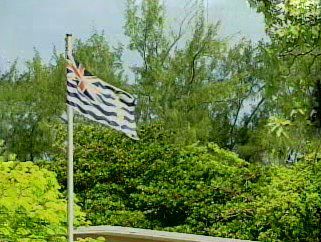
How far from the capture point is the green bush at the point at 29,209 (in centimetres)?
316

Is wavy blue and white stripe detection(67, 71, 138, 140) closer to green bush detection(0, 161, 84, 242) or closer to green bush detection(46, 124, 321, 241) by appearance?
green bush detection(0, 161, 84, 242)

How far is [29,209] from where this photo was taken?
316cm

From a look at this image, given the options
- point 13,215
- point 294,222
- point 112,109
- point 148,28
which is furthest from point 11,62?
point 112,109

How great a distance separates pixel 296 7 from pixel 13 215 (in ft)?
5.21

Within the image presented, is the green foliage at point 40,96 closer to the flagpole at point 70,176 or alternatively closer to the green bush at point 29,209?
the green bush at point 29,209

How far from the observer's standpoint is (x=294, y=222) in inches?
197

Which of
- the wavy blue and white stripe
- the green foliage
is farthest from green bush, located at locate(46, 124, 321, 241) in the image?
the wavy blue and white stripe

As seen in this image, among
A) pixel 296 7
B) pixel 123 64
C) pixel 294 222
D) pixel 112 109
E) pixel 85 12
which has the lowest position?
pixel 294 222

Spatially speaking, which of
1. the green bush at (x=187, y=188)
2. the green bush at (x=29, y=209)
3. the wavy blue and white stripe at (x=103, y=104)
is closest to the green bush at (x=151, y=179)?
the green bush at (x=187, y=188)

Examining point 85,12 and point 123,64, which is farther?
point 85,12

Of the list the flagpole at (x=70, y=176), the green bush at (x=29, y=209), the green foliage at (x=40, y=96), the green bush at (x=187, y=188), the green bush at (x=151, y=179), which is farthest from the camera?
the green foliage at (x=40, y=96)

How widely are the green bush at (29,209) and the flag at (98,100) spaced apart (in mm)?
574

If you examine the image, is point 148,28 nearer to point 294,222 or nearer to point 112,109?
point 294,222

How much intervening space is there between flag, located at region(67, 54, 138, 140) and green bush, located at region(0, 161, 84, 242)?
574 millimetres
